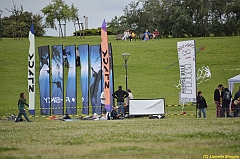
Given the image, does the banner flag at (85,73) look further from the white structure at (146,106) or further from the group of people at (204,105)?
the white structure at (146,106)

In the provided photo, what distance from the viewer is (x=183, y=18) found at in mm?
67938

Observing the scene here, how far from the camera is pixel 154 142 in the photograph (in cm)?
1603

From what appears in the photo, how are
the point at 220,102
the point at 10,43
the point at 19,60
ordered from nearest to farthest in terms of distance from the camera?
the point at 220,102 → the point at 19,60 → the point at 10,43

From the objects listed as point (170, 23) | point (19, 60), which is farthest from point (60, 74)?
point (170, 23)

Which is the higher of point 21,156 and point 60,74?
point 60,74

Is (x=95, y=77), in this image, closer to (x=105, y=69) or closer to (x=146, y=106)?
(x=146, y=106)

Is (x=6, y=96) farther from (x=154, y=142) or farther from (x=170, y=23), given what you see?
(x=170, y=23)

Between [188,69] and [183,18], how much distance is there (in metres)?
40.1

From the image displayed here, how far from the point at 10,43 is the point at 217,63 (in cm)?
2495

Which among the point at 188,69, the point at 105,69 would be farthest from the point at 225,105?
the point at 105,69

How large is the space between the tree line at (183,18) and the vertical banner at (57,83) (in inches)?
1434

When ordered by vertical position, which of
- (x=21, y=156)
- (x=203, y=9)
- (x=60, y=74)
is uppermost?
(x=203, y=9)

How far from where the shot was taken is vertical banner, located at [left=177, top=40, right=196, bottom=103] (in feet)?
93.0

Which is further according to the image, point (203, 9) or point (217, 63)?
point (203, 9)
